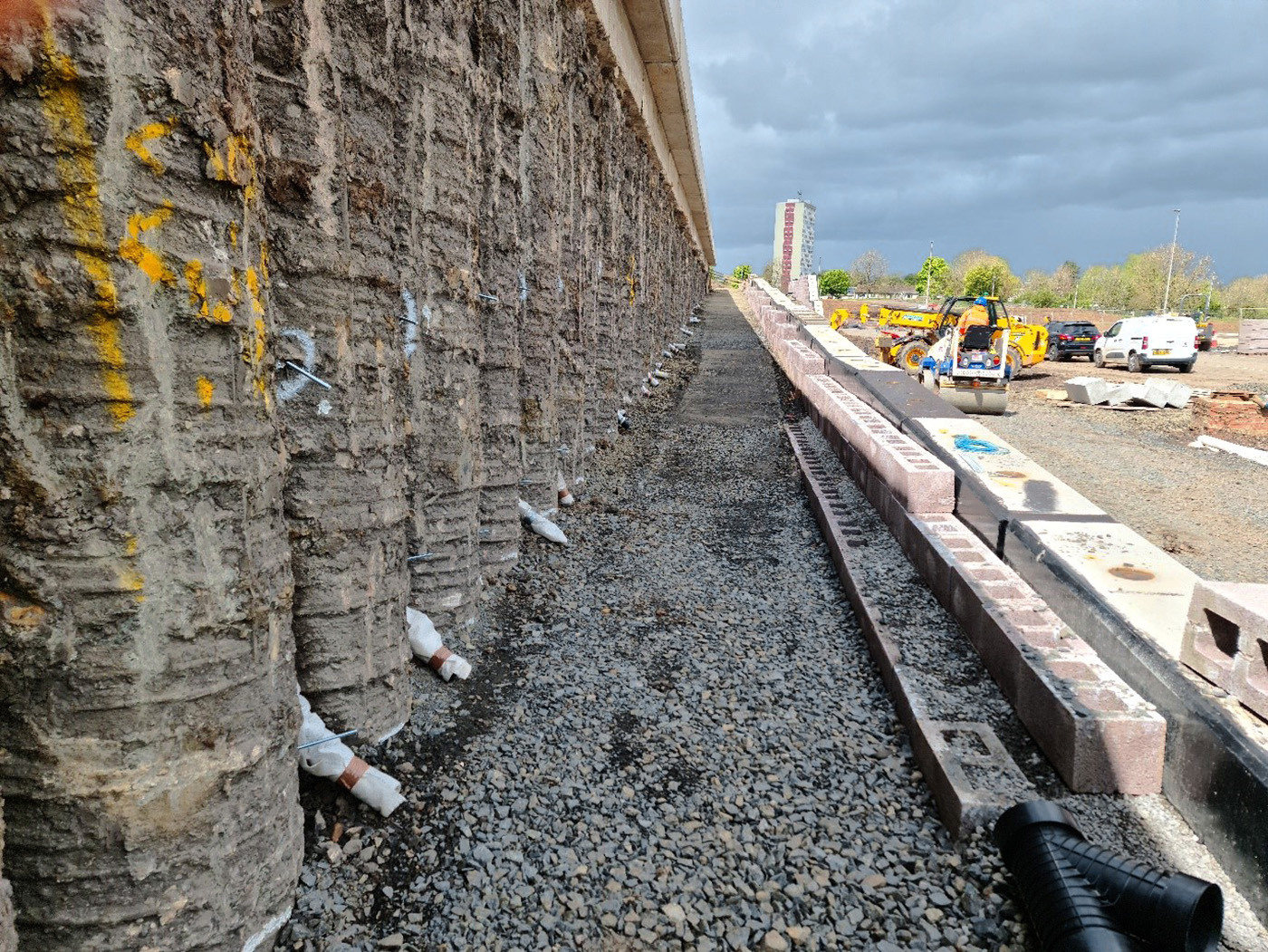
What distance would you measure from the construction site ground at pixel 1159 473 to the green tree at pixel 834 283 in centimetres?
6186

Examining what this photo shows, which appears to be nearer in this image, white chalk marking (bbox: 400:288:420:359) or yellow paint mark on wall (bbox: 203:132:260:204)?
yellow paint mark on wall (bbox: 203:132:260:204)

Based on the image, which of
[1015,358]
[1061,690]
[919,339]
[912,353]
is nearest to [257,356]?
[1061,690]

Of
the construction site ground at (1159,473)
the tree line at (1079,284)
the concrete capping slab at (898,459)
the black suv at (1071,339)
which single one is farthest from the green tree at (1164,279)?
the concrete capping slab at (898,459)

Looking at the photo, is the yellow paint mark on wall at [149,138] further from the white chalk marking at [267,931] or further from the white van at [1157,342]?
the white van at [1157,342]

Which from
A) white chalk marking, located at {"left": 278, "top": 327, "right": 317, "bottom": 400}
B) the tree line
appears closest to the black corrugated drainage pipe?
white chalk marking, located at {"left": 278, "top": 327, "right": 317, "bottom": 400}

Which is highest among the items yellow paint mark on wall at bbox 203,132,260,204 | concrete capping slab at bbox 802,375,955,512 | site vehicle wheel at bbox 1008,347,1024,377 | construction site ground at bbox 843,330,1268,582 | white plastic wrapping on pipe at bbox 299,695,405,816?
yellow paint mark on wall at bbox 203,132,260,204

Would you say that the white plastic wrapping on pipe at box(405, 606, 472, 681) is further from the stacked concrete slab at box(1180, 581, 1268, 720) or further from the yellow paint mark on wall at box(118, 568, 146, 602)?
the stacked concrete slab at box(1180, 581, 1268, 720)

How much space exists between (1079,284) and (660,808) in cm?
10415

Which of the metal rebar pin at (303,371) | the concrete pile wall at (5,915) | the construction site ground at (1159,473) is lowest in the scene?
the construction site ground at (1159,473)

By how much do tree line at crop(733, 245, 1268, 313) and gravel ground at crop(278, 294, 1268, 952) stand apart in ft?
217

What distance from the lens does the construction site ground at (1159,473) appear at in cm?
888

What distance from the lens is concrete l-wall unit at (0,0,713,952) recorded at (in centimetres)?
202

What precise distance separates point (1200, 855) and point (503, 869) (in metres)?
2.85

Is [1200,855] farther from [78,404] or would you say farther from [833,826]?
[78,404]
